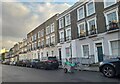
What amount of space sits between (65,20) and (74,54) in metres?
6.93

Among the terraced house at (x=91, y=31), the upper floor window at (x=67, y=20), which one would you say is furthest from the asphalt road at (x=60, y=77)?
the upper floor window at (x=67, y=20)

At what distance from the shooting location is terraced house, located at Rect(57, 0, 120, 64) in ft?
64.7

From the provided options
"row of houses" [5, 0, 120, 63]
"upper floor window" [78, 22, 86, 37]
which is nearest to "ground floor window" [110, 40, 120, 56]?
"row of houses" [5, 0, 120, 63]

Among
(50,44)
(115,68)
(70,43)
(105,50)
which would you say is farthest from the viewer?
(50,44)

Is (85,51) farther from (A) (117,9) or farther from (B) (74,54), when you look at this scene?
(A) (117,9)

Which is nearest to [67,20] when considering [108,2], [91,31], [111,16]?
[91,31]

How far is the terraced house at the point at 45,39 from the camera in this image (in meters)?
34.6

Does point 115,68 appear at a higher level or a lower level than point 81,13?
lower

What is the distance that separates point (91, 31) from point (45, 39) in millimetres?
18417

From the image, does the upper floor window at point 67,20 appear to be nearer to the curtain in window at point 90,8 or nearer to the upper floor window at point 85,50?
the curtain in window at point 90,8

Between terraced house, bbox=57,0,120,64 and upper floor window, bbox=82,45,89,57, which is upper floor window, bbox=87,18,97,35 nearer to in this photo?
terraced house, bbox=57,0,120,64

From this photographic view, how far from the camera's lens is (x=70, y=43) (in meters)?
27.7

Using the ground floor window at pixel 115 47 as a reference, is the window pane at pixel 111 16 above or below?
above

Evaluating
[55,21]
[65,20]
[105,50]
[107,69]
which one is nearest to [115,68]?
[107,69]
